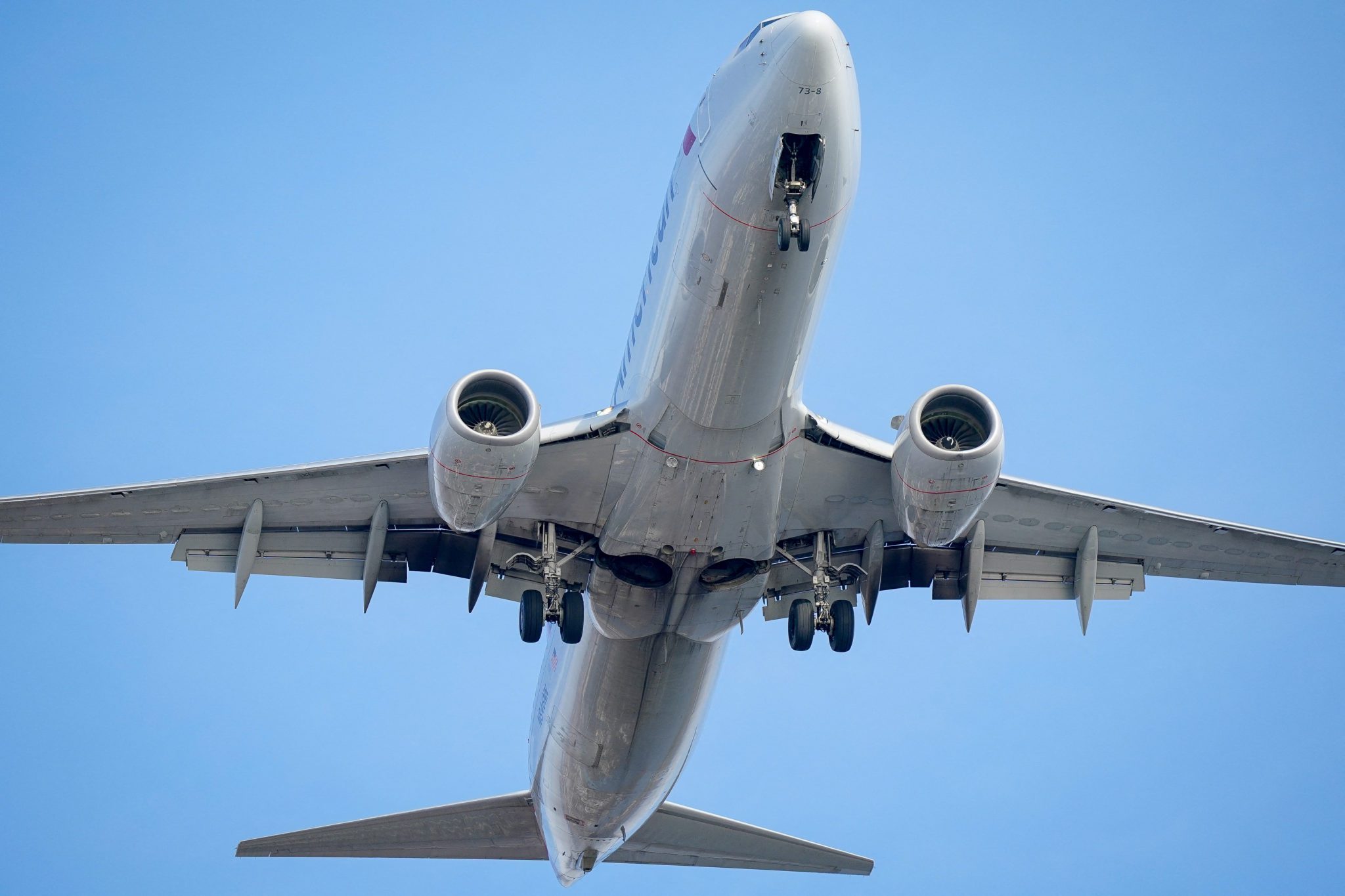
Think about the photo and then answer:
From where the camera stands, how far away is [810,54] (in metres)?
14.9

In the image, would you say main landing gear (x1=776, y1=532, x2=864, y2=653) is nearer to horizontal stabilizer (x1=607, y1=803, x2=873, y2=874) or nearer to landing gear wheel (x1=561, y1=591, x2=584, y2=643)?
landing gear wheel (x1=561, y1=591, x2=584, y2=643)

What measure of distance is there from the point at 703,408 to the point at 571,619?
148 inches

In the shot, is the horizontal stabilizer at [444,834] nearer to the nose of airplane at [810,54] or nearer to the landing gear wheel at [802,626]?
the landing gear wheel at [802,626]

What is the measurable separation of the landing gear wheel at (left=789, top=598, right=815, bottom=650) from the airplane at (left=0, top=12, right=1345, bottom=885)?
38 millimetres

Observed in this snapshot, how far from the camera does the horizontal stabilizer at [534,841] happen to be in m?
24.6

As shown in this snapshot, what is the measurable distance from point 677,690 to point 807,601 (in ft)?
7.53

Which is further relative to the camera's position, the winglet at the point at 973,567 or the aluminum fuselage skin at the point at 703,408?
the winglet at the point at 973,567

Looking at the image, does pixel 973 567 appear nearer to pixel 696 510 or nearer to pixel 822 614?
pixel 822 614

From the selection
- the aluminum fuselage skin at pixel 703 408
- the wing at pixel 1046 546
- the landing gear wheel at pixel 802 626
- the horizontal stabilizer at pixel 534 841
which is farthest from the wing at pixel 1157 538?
the horizontal stabilizer at pixel 534 841

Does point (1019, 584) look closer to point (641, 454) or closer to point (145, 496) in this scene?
point (641, 454)

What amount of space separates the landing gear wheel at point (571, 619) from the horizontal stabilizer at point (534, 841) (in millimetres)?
7188

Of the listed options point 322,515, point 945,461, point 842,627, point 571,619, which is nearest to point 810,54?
point 945,461

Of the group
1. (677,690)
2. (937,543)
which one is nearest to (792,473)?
(937,543)

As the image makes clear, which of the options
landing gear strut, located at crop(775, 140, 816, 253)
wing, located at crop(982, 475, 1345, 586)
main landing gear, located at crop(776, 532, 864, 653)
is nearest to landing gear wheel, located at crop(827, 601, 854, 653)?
main landing gear, located at crop(776, 532, 864, 653)
